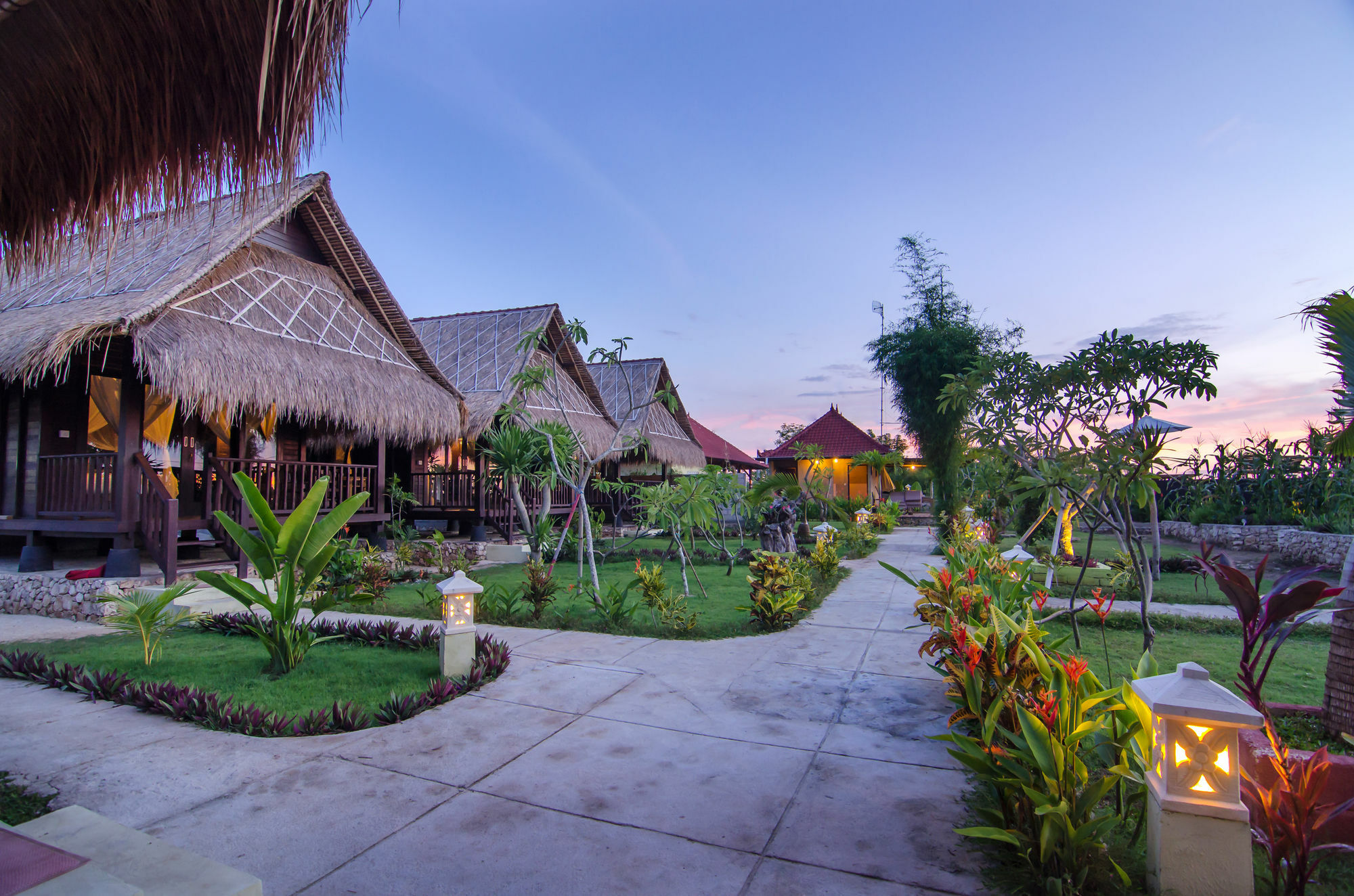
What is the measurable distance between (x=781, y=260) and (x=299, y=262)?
30.2 ft

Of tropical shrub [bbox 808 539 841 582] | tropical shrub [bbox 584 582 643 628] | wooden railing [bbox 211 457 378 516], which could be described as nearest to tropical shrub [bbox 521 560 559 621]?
tropical shrub [bbox 584 582 643 628]

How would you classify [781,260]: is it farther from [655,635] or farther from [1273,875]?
[1273,875]

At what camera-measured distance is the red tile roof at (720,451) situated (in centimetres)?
2681

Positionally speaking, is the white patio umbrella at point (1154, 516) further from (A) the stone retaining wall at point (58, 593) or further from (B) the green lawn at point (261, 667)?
(A) the stone retaining wall at point (58, 593)

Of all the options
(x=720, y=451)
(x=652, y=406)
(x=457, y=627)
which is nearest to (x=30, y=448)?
(x=457, y=627)

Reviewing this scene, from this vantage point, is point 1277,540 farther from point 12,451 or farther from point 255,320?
point 12,451

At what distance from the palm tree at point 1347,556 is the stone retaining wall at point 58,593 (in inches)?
374

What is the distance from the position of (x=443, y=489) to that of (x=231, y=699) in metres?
9.91

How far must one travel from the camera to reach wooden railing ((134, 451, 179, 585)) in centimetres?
739

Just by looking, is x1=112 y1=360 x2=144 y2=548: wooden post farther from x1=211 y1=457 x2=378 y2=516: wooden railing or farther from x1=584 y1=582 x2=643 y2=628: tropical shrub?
x1=584 y1=582 x2=643 y2=628: tropical shrub

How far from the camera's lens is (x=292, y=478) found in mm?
9984

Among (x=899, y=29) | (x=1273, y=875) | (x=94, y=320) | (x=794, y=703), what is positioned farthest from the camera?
(x=899, y=29)

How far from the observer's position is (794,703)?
4008mm

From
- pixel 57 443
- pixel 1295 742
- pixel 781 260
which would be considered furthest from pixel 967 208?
pixel 57 443
